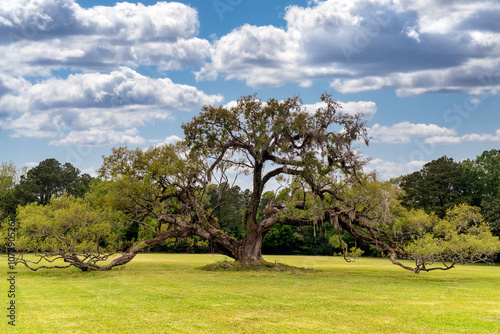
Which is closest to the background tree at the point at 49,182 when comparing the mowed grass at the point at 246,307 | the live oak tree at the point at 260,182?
the live oak tree at the point at 260,182

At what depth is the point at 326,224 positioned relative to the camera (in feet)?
246

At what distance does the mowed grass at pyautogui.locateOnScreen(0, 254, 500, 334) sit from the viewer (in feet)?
42.9

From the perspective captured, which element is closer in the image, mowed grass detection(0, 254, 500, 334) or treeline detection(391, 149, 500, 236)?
mowed grass detection(0, 254, 500, 334)

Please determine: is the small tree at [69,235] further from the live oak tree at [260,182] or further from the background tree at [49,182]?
the background tree at [49,182]

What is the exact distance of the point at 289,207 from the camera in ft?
108

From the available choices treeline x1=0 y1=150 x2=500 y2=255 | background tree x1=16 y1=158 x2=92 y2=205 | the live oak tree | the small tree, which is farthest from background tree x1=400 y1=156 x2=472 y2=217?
background tree x1=16 y1=158 x2=92 y2=205

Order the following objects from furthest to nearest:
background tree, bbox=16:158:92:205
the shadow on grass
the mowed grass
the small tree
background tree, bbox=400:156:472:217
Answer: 1. background tree, bbox=16:158:92:205
2. background tree, bbox=400:156:472:217
3. the shadow on grass
4. the small tree
5. the mowed grass

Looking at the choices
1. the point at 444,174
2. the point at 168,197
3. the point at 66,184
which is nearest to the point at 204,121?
the point at 168,197

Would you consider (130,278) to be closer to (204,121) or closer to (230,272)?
(230,272)

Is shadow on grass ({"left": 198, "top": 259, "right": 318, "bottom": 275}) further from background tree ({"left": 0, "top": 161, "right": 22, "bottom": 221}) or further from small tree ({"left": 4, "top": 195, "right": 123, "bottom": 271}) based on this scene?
background tree ({"left": 0, "top": 161, "right": 22, "bottom": 221})

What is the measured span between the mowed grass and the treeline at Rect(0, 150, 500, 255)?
1538 inches

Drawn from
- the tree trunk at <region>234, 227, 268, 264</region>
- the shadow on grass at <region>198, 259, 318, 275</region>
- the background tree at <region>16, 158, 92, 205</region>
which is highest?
the background tree at <region>16, 158, 92, 205</region>

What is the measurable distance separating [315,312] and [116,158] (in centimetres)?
2407

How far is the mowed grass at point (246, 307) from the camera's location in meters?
13.1
